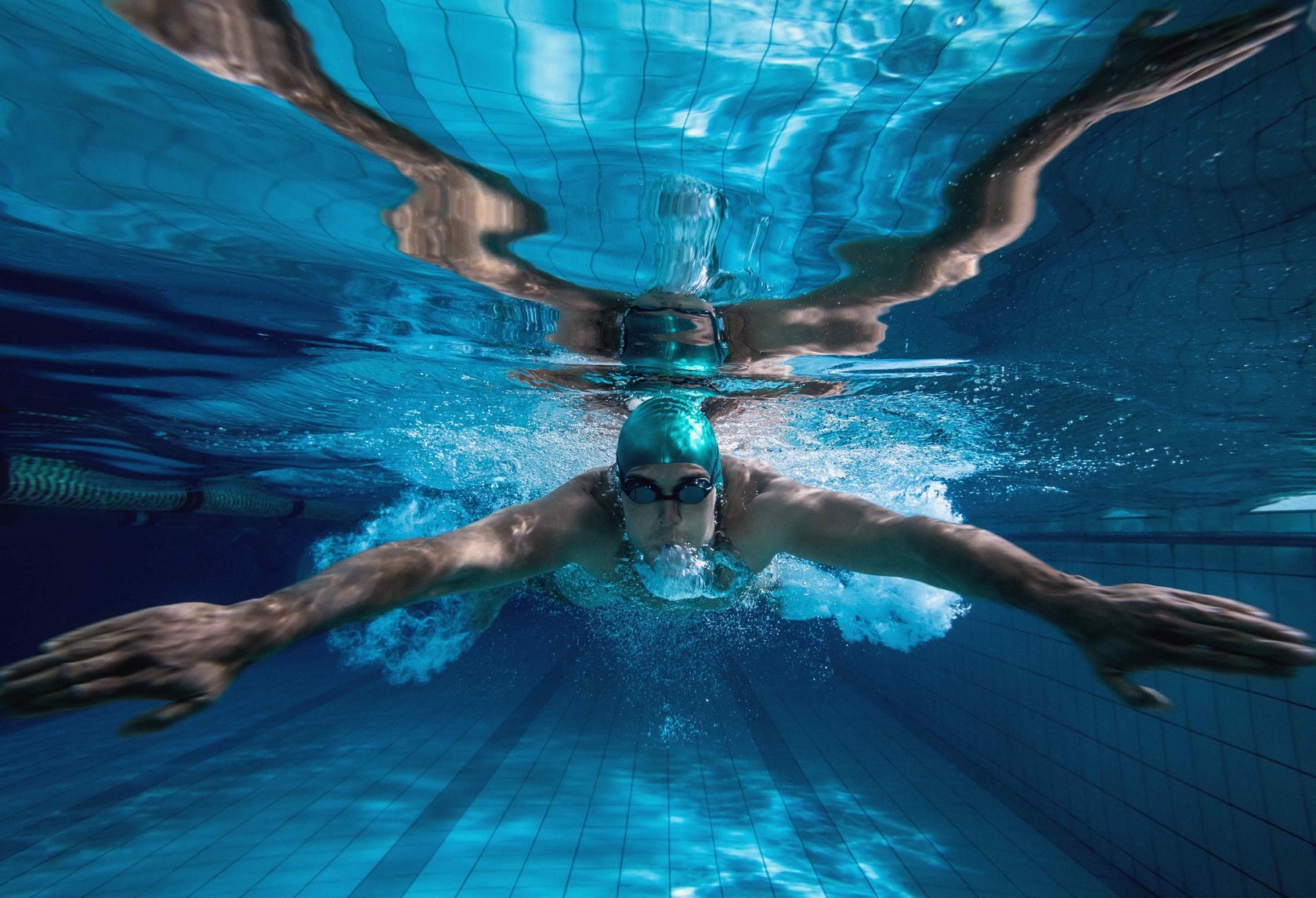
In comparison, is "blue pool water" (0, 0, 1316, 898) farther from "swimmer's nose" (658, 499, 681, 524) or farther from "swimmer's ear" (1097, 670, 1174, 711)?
"swimmer's ear" (1097, 670, 1174, 711)

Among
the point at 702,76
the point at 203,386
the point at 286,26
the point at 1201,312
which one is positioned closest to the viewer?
the point at 286,26

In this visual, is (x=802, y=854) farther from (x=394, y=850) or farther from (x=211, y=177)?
(x=211, y=177)

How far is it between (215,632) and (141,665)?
6.9 inches

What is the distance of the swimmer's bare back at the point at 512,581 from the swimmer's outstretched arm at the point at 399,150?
1801 mm

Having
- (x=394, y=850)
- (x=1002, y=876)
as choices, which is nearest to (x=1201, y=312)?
(x=1002, y=876)

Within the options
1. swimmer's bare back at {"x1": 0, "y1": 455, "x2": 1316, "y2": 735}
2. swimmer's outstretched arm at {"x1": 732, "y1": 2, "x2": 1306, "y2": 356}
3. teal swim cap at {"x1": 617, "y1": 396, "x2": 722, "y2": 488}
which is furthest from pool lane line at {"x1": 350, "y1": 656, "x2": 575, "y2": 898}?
swimmer's outstretched arm at {"x1": 732, "y1": 2, "x2": 1306, "y2": 356}

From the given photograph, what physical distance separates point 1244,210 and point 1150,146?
0.84 m

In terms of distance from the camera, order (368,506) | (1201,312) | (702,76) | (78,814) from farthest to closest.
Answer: (368,506)
(78,814)
(1201,312)
(702,76)

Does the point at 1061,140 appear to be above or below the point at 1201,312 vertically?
above

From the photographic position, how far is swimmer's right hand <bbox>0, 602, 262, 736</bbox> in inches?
55.6

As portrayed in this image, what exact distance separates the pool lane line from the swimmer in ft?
12.9

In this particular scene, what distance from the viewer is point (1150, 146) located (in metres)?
2.92

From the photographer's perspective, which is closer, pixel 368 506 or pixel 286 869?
pixel 286 869

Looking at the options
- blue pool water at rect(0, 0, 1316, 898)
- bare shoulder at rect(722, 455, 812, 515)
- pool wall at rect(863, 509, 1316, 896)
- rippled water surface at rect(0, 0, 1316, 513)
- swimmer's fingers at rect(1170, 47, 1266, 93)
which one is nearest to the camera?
swimmer's fingers at rect(1170, 47, 1266, 93)
